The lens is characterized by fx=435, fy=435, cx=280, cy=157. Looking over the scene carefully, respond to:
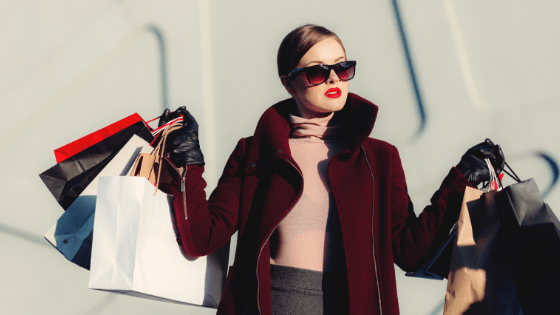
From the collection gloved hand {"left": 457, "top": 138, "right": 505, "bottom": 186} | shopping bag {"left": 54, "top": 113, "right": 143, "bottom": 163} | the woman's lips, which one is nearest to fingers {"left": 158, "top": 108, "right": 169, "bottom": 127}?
shopping bag {"left": 54, "top": 113, "right": 143, "bottom": 163}

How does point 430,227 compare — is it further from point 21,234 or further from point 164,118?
point 21,234

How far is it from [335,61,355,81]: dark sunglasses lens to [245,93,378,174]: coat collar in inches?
4.5

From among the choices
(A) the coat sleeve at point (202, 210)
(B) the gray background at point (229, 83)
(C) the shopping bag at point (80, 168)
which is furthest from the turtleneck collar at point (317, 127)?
(B) the gray background at point (229, 83)

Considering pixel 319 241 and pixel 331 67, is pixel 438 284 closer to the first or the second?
pixel 319 241

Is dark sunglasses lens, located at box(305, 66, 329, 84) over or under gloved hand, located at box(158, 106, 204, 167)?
over

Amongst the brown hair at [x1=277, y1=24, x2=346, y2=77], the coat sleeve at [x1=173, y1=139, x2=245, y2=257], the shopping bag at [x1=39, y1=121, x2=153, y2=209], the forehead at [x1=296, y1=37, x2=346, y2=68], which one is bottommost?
the coat sleeve at [x1=173, y1=139, x2=245, y2=257]

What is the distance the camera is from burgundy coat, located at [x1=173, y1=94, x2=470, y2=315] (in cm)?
110

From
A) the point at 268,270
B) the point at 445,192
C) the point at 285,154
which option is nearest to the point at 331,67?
the point at 285,154

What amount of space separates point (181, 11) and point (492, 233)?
5.41 feet

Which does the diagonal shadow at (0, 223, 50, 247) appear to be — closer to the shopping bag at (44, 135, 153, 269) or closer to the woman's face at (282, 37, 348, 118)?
the shopping bag at (44, 135, 153, 269)

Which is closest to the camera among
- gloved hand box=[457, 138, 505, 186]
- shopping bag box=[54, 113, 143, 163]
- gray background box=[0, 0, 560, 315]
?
gloved hand box=[457, 138, 505, 186]

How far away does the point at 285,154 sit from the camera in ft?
3.96

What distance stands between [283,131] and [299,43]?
26 centimetres

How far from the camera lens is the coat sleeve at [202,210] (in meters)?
1.14
